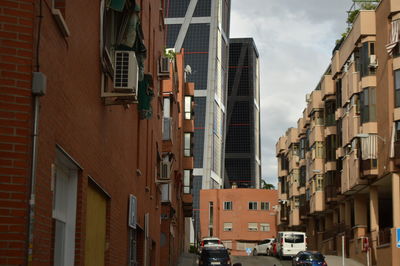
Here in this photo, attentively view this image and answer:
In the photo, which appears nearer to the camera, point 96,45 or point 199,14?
point 96,45

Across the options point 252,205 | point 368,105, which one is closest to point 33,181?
point 368,105

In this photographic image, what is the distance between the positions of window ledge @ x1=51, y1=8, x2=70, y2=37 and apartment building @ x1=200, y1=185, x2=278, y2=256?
88.2 meters

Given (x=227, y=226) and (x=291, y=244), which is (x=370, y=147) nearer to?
(x=291, y=244)

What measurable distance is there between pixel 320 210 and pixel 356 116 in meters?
15.2

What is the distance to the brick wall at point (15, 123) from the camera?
7844 mm

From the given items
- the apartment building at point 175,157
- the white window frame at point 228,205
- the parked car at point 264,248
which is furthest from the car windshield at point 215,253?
the white window frame at point 228,205

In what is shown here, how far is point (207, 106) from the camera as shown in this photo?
13850 cm

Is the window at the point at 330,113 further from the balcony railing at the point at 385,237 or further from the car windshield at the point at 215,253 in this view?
the car windshield at the point at 215,253

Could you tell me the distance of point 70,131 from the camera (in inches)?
418

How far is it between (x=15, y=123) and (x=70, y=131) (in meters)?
2.57

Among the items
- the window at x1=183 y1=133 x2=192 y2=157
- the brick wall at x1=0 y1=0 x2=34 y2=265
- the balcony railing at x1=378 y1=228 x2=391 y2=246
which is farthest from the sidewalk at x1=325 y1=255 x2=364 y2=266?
the brick wall at x1=0 y1=0 x2=34 y2=265

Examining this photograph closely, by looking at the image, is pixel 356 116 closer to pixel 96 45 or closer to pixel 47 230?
pixel 96 45

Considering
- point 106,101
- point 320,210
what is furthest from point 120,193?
point 320,210

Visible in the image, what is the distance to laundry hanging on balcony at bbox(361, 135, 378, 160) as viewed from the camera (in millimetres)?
43594
